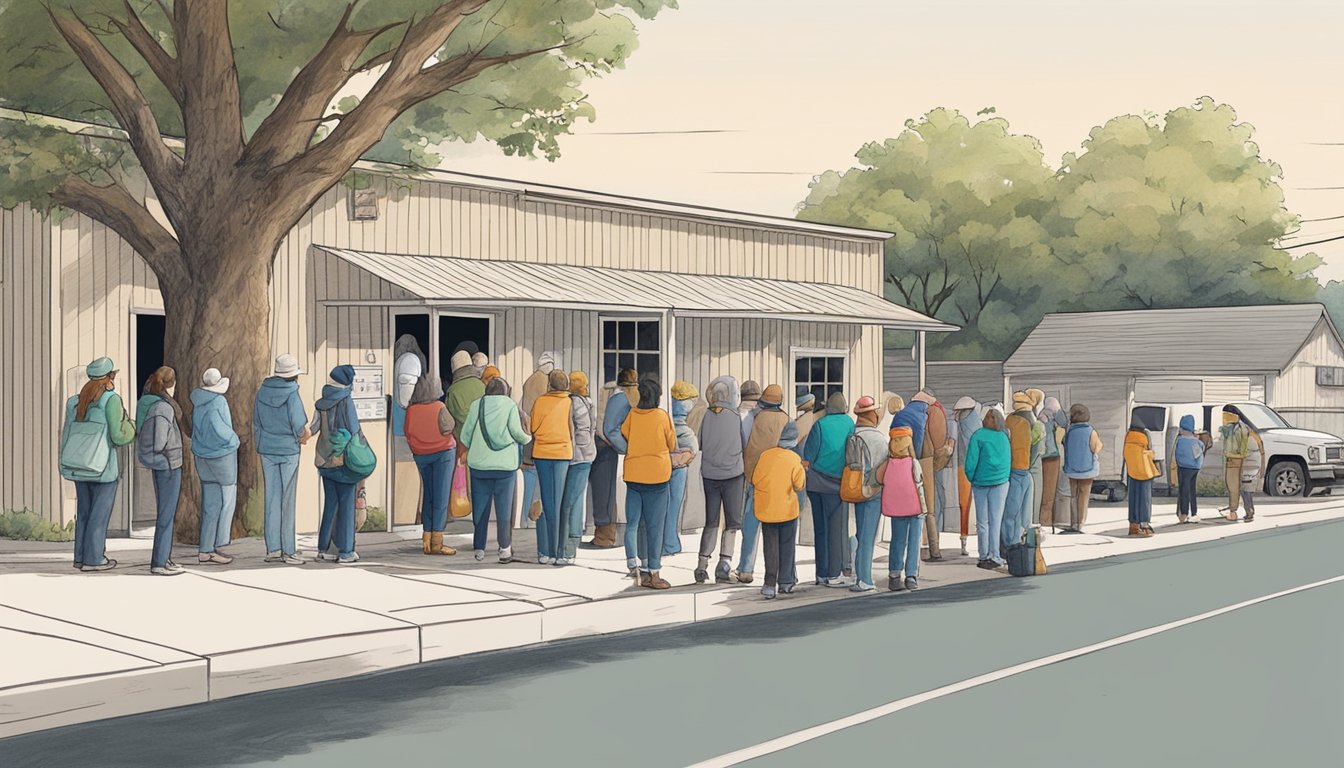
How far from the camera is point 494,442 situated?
49.1ft

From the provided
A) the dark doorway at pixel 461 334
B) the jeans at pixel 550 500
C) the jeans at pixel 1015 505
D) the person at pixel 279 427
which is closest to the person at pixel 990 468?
the jeans at pixel 1015 505

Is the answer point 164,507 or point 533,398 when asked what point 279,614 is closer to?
point 164,507

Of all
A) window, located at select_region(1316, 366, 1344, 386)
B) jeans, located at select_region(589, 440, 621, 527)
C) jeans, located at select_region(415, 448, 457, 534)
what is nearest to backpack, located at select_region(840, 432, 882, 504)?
jeans, located at select_region(589, 440, 621, 527)

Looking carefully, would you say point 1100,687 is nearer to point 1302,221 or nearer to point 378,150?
point 378,150

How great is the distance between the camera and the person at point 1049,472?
69.4 ft

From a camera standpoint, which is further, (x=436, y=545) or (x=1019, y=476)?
(x=1019, y=476)

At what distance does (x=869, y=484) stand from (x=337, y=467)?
4.84 m

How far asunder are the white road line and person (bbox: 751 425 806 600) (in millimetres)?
2844

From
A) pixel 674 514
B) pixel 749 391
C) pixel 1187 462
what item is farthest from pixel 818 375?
pixel 749 391

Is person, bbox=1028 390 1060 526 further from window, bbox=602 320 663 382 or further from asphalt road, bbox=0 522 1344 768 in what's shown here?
asphalt road, bbox=0 522 1344 768

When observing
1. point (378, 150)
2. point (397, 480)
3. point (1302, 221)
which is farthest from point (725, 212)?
point (1302, 221)

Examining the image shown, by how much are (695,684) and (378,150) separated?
146 ft

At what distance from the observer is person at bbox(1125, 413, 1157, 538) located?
20.7 metres

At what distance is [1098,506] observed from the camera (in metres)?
28.1
